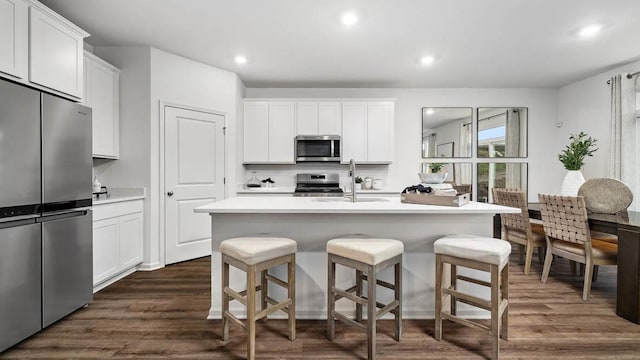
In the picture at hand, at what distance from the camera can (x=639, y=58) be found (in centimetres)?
358

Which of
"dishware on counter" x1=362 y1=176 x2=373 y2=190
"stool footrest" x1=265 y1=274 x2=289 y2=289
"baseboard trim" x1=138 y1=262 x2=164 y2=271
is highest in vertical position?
"dishware on counter" x1=362 y1=176 x2=373 y2=190

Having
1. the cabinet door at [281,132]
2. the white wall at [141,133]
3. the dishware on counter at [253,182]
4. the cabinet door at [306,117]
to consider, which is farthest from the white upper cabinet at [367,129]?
the white wall at [141,133]

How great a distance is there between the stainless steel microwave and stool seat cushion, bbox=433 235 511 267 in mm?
2761

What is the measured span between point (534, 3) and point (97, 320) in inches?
174

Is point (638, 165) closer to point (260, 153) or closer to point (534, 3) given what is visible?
point (534, 3)

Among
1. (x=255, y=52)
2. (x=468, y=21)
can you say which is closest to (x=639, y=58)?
(x=468, y=21)

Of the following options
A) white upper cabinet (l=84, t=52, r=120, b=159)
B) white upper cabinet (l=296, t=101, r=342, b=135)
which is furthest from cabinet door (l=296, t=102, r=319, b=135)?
white upper cabinet (l=84, t=52, r=120, b=159)

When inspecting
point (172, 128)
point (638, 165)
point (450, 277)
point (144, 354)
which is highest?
point (172, 128)

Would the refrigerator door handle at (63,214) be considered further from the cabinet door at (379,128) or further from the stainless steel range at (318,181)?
the cabinet door at (379,128)

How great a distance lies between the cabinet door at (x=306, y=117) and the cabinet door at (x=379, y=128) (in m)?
0.84

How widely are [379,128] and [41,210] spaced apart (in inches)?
156

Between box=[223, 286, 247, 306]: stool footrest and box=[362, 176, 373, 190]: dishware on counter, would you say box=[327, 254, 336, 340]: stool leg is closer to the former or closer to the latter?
box=[223, 286, 247, 306]: stool footrest

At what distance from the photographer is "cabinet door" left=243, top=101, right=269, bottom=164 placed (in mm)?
4469

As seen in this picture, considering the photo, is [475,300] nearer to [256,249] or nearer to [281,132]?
[256,249]
